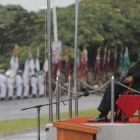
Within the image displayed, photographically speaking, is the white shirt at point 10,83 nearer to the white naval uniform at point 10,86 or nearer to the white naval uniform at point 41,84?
the white naval uniform at point 10,86

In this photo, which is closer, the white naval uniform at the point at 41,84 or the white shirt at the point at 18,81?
the white shirt at the point at 18,81

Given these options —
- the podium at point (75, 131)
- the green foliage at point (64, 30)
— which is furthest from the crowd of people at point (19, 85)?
the podium at point (75, 131)

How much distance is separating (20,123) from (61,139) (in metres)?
10.9

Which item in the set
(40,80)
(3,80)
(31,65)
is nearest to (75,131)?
(3,80)

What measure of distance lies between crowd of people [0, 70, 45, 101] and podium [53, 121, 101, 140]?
1096 inches

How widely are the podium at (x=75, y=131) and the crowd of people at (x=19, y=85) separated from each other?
91.3ft

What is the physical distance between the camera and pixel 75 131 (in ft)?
28.0

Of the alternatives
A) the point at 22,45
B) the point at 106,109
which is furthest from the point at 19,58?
the point at 106,109

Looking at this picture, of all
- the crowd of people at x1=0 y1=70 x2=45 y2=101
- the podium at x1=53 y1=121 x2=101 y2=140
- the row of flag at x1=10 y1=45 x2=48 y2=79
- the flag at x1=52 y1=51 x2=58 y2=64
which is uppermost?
the flag at x1=52 y1=51 x2=58 y2=64

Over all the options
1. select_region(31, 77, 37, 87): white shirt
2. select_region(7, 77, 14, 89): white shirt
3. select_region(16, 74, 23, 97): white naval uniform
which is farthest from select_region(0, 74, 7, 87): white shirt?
select_region(31, 77, 37, 87): white shirt

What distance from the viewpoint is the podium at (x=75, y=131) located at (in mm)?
8344

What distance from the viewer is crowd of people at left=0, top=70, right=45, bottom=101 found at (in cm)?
3688

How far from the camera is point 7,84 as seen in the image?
37469mm

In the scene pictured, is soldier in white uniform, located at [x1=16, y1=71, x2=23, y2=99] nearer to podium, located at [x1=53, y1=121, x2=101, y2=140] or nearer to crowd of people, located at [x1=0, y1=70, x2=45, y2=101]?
crowd of people, located at [x1=0, y1=70, x2=45, y2=101]
